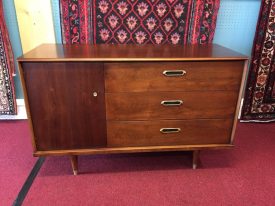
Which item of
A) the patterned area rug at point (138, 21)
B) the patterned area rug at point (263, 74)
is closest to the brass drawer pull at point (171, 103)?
the patterned area rug at point (138, 21)

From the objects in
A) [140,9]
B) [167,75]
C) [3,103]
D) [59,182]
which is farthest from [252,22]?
[3,103]

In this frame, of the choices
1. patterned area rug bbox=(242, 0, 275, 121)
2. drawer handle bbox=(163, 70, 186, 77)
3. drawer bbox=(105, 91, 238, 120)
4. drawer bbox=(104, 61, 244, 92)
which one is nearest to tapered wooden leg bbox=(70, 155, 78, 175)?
drawer bbox=(105, 91, 238, 120)

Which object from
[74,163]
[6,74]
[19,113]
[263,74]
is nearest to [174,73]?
[74,163]

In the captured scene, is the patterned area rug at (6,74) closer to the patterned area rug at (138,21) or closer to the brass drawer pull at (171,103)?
the patterned area rug at (138,21)

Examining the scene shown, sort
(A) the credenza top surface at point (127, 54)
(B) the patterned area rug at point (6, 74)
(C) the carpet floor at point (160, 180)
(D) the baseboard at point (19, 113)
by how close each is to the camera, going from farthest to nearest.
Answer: (D) the baseboard at point (19, 113) → (B) the patterned area rug at point (6, 74) → (C) the carpet floor at point (160, 180) → (A) the credenza top surface at point (127, 54)

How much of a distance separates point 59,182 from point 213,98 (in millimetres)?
1002

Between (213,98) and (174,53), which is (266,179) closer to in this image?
(213,98)

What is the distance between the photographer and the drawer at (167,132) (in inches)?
53.3

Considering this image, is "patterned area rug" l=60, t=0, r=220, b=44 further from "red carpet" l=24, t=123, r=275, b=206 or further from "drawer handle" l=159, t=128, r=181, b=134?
"red carpet" l=24, t=123, r=275, b=206

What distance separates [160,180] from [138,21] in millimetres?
1062

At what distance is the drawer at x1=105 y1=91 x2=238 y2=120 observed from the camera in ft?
4.23

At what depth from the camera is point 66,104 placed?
1271 millimetres

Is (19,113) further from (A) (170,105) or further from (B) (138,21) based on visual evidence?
(A) (170,105)

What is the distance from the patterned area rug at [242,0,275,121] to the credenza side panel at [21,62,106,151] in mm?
1286
